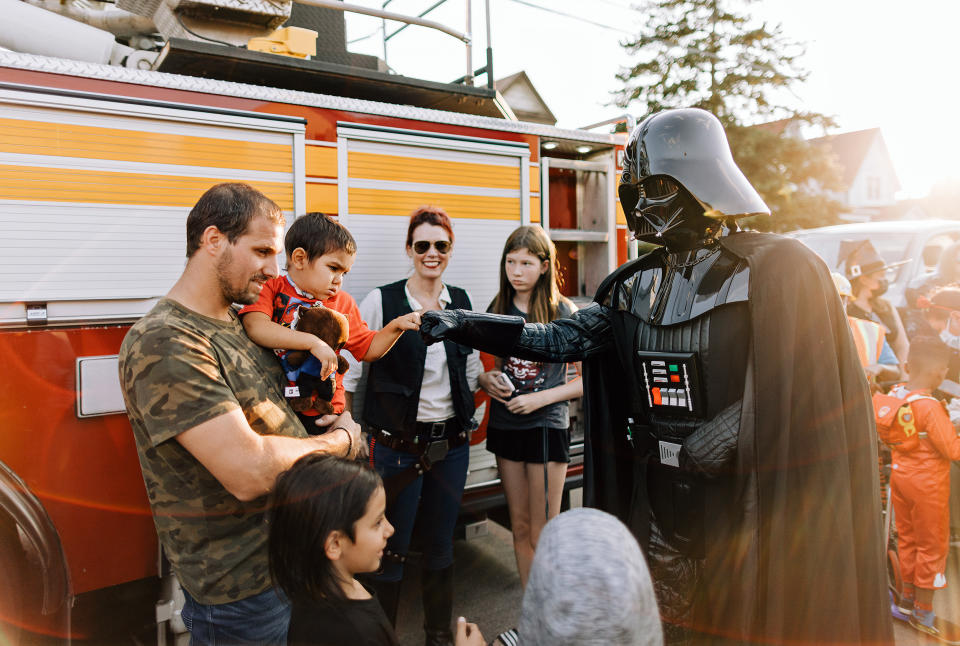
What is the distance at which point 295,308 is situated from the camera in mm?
2365

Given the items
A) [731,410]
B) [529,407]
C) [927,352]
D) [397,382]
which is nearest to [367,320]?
[397,382]

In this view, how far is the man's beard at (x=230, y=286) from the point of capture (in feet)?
5.66

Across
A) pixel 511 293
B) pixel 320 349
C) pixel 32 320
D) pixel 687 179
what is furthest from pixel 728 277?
pixel 32 320

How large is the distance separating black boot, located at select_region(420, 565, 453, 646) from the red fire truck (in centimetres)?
115

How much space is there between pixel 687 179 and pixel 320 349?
4.23 feet

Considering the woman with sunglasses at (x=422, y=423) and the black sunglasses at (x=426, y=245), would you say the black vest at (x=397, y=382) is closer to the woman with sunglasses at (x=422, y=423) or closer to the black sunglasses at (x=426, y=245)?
the woman with sunglasses at (x=422, y=423)

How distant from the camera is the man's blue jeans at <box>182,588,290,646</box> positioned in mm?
1649

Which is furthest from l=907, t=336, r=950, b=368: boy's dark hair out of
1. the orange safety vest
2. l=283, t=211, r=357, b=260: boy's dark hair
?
l=283, t=211, r=357, b=260: boy's dark hair

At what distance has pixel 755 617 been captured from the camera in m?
1.71

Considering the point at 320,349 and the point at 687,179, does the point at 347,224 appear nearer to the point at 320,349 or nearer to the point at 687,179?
the point at 320,349

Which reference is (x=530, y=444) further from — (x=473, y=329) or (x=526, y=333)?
(x=473, y=329)

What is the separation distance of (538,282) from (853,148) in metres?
44.8

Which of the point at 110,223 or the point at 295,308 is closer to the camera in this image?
the point at 295,308

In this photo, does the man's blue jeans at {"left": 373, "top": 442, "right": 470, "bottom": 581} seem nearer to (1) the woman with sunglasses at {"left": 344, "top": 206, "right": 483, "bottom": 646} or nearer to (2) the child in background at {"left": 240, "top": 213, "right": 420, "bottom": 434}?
(1) the woman with sunglasses at {"left": 344, "top": 206, "right": 483, "bottom": 646}
